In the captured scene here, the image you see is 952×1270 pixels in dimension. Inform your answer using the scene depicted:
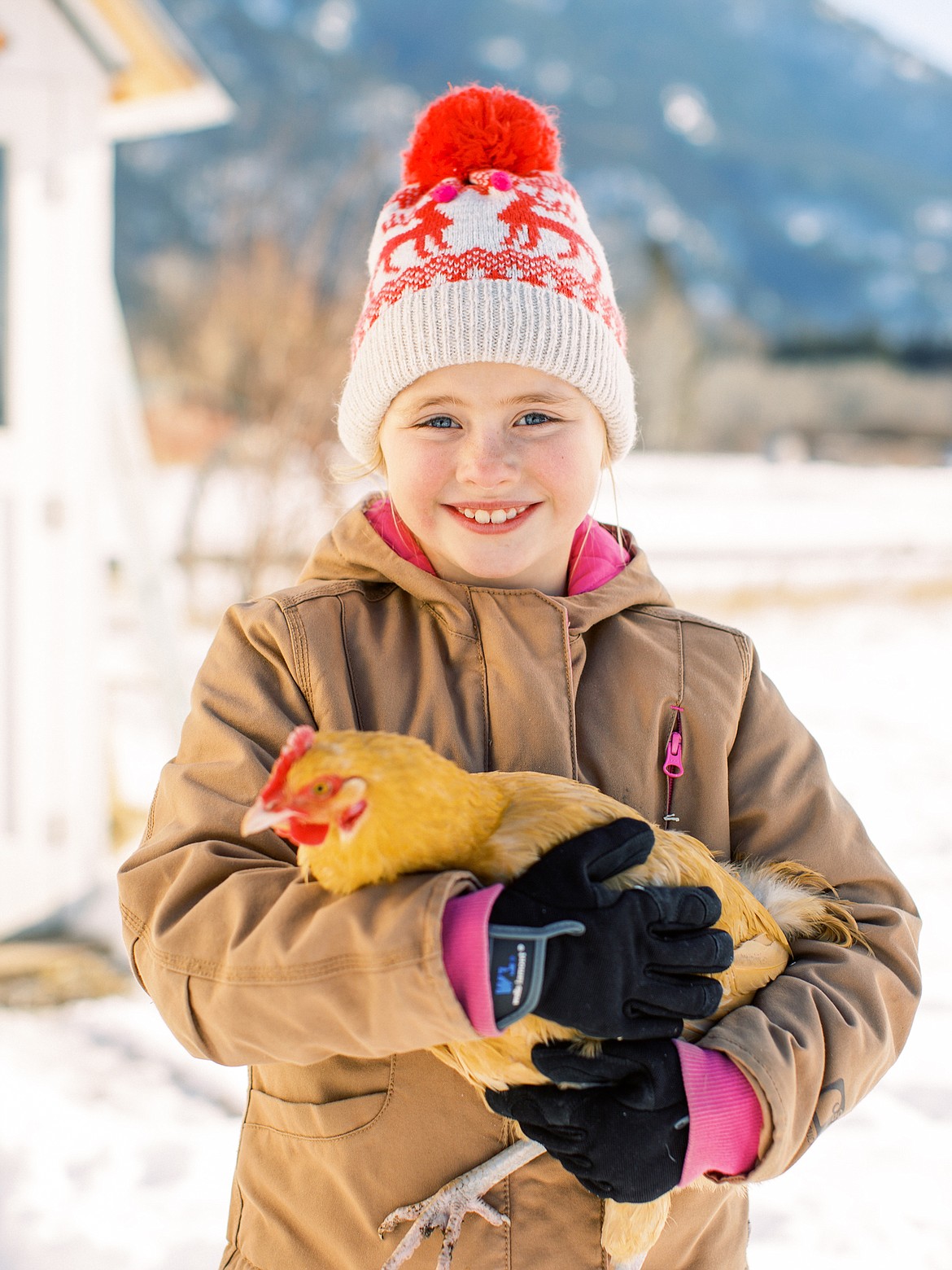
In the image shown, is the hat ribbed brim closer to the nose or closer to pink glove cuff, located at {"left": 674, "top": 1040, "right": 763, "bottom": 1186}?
the nose

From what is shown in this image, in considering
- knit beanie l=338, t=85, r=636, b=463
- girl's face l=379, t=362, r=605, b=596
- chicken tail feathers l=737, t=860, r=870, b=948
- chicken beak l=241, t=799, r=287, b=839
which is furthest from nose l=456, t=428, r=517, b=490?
chicken tail feathers l=737, t=860, r=870, b=948

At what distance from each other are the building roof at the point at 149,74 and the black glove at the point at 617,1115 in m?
4.12

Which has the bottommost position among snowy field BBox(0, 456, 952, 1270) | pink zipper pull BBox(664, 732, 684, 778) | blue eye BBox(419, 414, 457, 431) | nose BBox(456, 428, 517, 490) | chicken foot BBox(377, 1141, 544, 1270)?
snowy field BBox(0, 456, 952, 1270)

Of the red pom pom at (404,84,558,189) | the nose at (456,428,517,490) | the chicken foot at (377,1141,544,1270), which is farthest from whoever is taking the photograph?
the red pom pom at (404,84,558,189)

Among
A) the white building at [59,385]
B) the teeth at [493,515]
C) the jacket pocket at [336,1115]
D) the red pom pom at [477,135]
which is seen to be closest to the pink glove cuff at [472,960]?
the jacket pocket at [336,1115]

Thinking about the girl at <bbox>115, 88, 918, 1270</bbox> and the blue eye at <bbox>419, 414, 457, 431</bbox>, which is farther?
the blue eye at <bbox>419, 414, 457, 431</bbox>

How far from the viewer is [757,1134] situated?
1.25 metres

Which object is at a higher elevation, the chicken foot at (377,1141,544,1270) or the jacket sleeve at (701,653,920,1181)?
the jacket sleeve at (701,653,920,1181)

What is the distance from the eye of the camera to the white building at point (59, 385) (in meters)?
3.78

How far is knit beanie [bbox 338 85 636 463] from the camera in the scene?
149 cm

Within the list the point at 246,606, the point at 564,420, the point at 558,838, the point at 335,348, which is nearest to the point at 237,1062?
the point at 558,838

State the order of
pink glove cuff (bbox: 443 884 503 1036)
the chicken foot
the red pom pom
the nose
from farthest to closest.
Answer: the red pom pom, the nose, the chicken foot, pink glove cuff (bbox: 443 884 503 1036)

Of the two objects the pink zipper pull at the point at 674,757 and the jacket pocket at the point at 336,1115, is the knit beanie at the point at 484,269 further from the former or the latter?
the jacket pocket at the point at 336,1115

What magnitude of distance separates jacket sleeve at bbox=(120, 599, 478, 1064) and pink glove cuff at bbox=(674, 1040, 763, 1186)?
36cm
